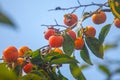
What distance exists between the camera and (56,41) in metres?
1.40

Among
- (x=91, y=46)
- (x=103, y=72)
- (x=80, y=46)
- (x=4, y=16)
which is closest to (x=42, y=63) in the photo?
(x=80, y=46)

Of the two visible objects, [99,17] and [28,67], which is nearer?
[28,67]

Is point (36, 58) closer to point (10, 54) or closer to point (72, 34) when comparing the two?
point (10, 54)

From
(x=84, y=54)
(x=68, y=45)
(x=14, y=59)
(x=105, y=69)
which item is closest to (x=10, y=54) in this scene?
(x=14, y=59)

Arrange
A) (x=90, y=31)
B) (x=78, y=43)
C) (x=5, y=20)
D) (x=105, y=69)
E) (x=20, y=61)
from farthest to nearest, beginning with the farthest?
(x=90, y=31), (x=78, y=43), (x=20, y=61), (x=105, y=69), (x=5, y=20)

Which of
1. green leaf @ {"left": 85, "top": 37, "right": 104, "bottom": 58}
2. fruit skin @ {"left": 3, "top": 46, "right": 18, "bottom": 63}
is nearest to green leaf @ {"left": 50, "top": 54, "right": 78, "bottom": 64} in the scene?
fruit skin @ {"left": 3, "top": 46, "right": 18, "bottom": 63}

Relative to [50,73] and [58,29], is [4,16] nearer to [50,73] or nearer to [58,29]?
[50,73]

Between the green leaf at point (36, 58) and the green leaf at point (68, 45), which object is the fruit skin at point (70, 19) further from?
the green leaf at point (36, 58)

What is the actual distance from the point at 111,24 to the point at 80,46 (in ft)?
0.83

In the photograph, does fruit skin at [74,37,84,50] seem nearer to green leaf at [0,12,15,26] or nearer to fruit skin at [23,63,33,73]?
fruit skin at [23,63,33,73]

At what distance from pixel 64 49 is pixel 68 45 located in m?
0.04

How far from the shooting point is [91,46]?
156cm

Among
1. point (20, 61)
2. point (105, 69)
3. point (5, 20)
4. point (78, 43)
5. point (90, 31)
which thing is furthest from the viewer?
point (90, 31)

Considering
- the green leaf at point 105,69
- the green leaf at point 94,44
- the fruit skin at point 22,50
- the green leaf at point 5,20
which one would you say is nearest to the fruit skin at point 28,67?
the fruit skin at point 22,50
